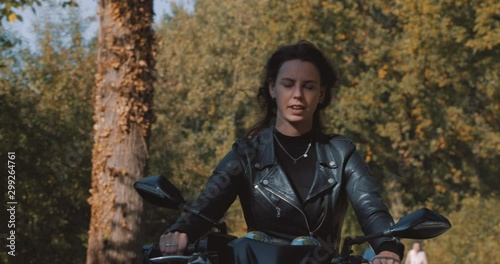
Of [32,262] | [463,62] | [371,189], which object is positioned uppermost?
[463,62]

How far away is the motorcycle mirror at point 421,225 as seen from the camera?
12.3 ft

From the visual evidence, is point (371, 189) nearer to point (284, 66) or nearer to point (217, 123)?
point (284, 66)

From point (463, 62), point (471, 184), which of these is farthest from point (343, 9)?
point (471, 184)

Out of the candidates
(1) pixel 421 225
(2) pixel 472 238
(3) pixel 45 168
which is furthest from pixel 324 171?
(2) pixel 472 238

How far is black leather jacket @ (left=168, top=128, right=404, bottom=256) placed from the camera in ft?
14.4

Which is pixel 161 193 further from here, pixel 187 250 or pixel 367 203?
pixel 367 203

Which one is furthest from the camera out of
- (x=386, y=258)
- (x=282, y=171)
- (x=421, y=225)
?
(x=282, y=171)

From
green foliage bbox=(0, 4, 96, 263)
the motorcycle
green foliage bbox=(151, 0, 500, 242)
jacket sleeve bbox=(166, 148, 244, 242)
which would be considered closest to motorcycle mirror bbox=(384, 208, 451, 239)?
the motorcycle

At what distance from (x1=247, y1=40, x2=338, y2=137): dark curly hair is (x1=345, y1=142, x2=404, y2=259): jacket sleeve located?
1.28 ft

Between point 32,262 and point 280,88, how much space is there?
14304 millimetres

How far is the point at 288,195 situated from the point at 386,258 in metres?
0.65

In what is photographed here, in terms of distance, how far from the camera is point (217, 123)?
56188mm

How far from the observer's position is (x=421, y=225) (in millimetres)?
3738

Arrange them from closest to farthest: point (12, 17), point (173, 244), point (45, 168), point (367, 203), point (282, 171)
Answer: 1. point (173, 244)
2. point (367, 203)
3. point (282, 171)
4. point (12, 17)
5. point (45, 168)
